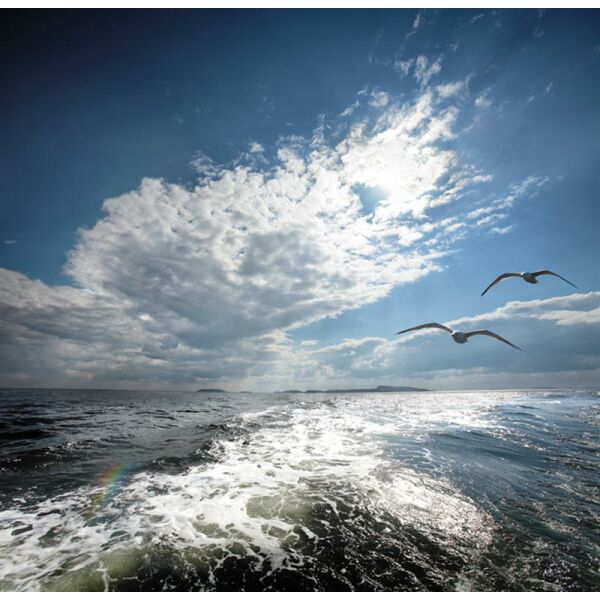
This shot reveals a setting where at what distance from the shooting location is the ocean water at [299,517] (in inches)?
193

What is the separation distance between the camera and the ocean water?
4.91 metres

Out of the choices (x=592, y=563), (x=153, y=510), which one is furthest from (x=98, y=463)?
(x=592, y=563)

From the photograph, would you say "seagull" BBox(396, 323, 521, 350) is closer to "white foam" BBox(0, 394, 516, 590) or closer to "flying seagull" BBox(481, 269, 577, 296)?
"flying seagull" BBox(481, 269, 577, 296)

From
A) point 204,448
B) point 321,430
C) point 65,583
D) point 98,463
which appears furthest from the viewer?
point 321,430

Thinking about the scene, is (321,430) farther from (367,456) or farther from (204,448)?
(204,448)

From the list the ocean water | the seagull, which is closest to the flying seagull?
the seagull

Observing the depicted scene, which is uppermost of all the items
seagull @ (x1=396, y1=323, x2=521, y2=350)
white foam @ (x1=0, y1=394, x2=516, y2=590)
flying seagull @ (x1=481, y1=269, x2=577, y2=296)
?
flying seagull @ (x1=481, y1=269, x2=577, y2=296)

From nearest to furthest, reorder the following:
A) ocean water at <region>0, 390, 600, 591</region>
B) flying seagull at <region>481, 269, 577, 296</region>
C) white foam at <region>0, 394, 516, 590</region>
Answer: ocean water at <region>0, 390, 600, 591</region>, white foam at <region>0, 394, 516, 590</region>, flying seagull at <region>481, 269, 577, 296</region>

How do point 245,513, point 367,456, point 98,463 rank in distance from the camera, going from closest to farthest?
point 245,513, point 98,463, point 367,456

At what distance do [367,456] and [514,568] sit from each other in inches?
297

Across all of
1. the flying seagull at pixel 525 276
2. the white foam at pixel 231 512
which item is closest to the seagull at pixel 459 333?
the flying seagull at pixel 525 276

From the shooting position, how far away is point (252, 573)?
16.2ft

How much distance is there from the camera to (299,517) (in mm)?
6941

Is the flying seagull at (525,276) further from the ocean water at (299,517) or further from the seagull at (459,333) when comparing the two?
the ocean water at (299,517)
